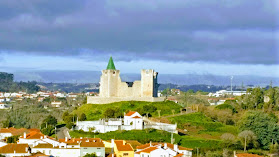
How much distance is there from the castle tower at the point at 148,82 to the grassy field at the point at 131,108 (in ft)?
5.75

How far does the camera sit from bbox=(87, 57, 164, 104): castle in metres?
64.9

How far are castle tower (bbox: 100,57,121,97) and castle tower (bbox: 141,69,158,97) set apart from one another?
9.86 ft

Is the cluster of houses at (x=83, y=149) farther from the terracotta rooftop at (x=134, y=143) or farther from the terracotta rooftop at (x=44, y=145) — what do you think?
the terracotta rooftop at (x=134, y=143)

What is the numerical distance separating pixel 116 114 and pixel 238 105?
18.4 meters

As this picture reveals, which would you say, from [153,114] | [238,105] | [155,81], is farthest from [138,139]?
[238,105]

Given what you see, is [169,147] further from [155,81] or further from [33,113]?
[33,113]

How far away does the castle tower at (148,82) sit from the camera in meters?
65.0

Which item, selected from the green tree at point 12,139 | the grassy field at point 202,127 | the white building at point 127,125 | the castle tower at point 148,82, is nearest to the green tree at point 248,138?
the grassy field at point 202,127

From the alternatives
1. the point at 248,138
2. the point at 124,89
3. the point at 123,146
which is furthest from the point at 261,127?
the point at 124,89

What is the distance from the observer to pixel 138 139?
4881cm

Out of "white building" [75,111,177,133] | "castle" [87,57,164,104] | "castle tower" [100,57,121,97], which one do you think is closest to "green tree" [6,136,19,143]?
"white building" [75,111,177,133]

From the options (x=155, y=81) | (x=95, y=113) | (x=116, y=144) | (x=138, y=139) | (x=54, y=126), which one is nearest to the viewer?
(x=116, y=144)

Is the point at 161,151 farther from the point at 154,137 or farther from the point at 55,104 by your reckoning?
the point at 55,104

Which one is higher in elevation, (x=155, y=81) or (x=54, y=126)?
(x=155, y=81)
